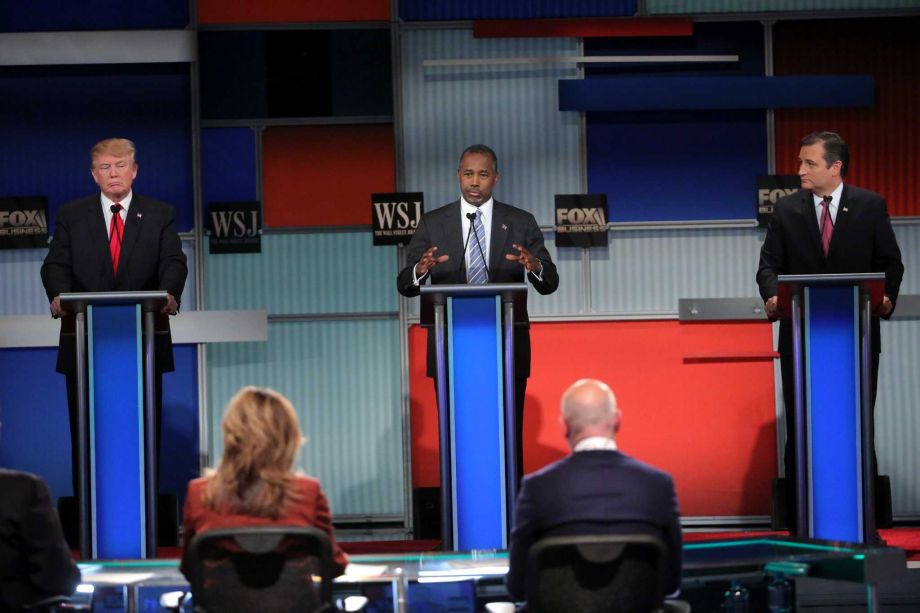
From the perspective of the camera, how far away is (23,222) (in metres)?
6.95

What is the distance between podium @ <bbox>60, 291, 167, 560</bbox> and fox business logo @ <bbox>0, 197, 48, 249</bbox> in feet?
8.32

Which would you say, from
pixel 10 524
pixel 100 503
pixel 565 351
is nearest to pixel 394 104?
pixel 565 351

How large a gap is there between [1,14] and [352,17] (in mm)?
1807

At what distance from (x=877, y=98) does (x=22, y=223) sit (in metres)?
4.47

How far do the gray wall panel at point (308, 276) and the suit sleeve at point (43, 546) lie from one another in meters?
3.64

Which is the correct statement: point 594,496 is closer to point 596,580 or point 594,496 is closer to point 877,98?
point 596,580

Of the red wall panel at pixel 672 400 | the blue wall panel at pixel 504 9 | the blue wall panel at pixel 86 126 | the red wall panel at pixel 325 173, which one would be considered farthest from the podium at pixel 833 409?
the blue wall panel at pixel 86 126

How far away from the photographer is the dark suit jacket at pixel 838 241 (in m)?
5.20

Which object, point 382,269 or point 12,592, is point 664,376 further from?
point 12,592

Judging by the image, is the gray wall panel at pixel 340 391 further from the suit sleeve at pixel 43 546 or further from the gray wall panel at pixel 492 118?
the suit sleeve at pixel 43 546

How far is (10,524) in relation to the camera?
3256 millimetres

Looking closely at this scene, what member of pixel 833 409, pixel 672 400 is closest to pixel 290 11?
pixel 672 400

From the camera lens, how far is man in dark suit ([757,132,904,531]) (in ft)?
16.9

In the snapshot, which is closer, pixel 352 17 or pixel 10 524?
pixel 10 524
